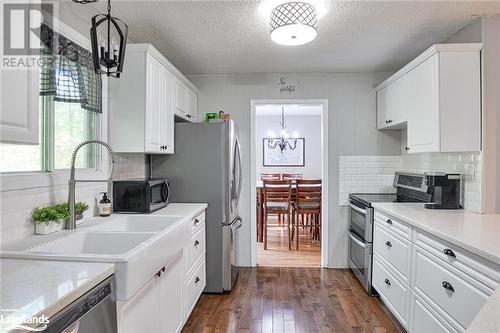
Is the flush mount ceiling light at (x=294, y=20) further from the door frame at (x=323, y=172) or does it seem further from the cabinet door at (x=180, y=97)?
the door frame at (x=323, y=172)

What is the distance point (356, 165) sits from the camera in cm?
373

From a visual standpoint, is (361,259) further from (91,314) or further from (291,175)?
(291,175)

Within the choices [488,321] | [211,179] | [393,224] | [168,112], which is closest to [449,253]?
[393,224]

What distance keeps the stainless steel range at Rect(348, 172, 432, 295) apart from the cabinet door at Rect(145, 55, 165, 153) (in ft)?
6.85

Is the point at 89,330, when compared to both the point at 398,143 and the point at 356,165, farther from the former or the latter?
the point at 398,143

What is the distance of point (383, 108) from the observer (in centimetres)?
349

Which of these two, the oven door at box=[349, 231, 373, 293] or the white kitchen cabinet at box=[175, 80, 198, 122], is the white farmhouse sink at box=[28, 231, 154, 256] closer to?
the white kitchen cabinet at box=[175, 80, 198, 122]

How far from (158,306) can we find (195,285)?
33.4 inches

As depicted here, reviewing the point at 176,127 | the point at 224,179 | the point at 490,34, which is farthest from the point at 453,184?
the point at 176,127

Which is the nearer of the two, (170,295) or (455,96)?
(170,295)

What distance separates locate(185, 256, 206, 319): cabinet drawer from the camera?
237cm

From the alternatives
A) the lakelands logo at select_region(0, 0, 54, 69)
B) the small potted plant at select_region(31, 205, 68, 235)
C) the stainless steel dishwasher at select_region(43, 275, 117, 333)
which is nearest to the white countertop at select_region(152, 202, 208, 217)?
the small potted plant at select_region(31, 205, 68, 235)

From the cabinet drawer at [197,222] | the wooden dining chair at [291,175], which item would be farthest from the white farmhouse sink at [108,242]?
the wooden dining chair at [291,175]

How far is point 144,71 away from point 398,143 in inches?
118
